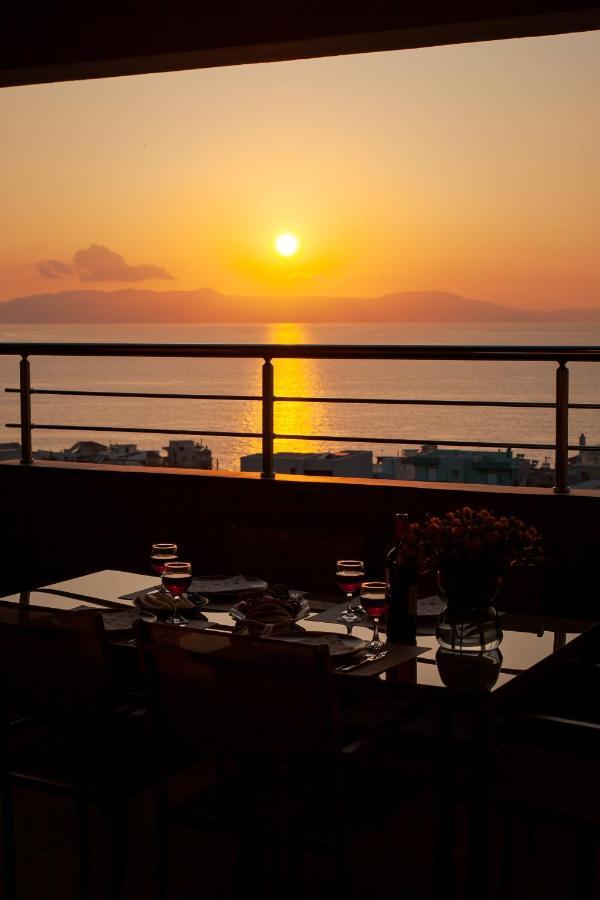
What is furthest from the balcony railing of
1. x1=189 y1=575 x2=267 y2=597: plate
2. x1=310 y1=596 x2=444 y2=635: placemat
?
x1=310 y1=596 x2=444 y2=635: placemat

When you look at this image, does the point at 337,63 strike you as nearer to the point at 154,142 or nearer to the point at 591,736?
the point at 154,142

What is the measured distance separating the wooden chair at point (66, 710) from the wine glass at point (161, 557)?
47 centimetres

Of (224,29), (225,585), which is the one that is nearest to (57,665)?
(225,585)

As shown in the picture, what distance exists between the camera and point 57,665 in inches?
102

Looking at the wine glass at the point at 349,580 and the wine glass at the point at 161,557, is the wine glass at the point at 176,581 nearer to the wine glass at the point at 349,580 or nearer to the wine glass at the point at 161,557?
the wine glass at the point at 161,557

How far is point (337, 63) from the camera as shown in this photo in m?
10.3

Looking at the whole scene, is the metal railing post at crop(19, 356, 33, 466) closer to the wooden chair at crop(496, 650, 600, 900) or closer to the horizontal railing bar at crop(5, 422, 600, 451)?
the horizontal railing bar at crop(5, 422, 600, 451)

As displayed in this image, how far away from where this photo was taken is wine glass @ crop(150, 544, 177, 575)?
10.1 ft

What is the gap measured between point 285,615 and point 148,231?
1527 cm

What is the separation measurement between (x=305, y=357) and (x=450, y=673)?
2.35 m

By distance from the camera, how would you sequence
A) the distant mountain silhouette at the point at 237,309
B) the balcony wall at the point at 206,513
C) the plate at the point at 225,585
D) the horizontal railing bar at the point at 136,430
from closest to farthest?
the plate at the point at 225,585 → the balcony wall at the point at 206,513 → the horizontal railing bar at the point at 136,430 → the distant mountain silhouette at the point at 237,309

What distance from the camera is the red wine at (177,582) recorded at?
2.91 meters

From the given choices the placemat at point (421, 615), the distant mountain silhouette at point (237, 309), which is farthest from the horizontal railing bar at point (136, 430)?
the distant mountain silhouette at point (237, 309)

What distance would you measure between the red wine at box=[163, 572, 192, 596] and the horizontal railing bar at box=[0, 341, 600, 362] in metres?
1.74
